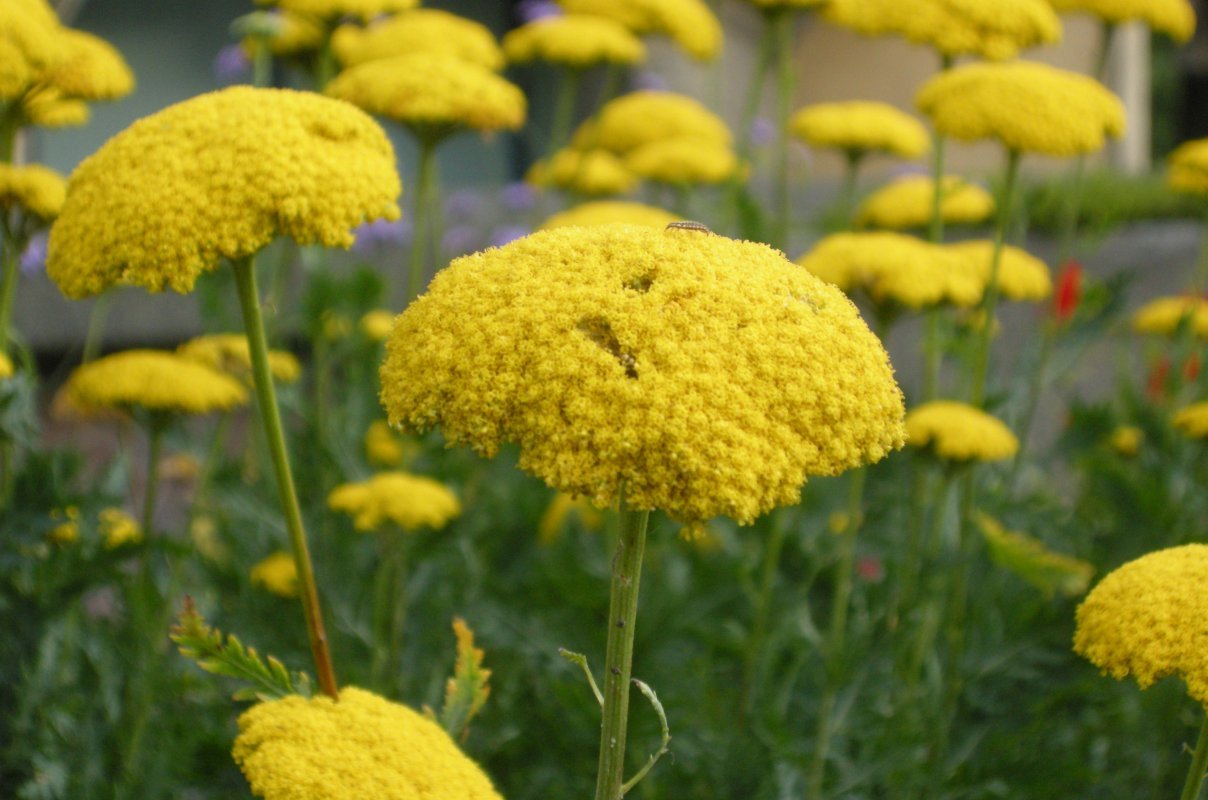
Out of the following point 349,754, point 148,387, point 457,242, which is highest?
point 148,387

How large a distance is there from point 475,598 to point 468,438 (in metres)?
1.65

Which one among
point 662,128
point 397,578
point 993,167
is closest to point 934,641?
point 397,578

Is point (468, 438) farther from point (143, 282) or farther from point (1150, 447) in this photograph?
point (1150, 447)

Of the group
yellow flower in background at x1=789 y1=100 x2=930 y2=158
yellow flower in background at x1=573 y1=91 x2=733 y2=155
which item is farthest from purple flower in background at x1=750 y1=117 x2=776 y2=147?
yellow flower in background at x1=789 y1=100 x2=930 y2=158

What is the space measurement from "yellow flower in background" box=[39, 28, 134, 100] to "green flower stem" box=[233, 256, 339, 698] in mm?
716

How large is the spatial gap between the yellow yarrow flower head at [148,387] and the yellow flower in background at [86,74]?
18.7 inches

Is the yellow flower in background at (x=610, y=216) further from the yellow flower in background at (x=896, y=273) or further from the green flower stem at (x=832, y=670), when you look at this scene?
the green flower stem at (x=832, y=670)

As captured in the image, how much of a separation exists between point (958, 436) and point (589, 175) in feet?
5.46

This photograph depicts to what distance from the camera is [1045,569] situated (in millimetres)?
2307

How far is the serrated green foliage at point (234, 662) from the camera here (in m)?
1.46

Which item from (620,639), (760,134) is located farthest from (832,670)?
(760,134)

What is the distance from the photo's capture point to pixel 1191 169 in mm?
3314

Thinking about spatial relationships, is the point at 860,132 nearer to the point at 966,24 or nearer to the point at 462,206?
the point at 966,24

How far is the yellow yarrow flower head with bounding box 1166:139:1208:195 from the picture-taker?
3.23 m
